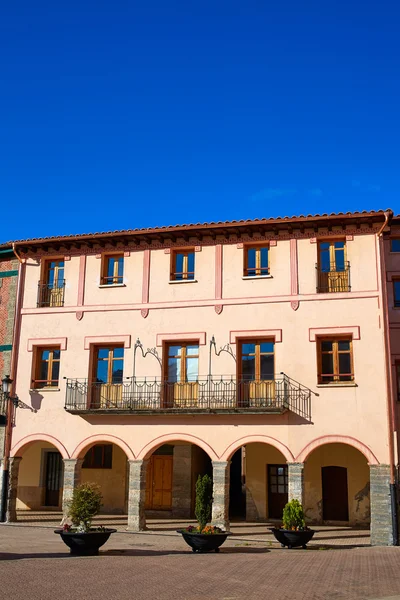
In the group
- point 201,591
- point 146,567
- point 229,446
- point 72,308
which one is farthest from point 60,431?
point 201,591

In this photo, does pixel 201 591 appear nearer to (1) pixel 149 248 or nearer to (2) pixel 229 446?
(2) pixel 229 446

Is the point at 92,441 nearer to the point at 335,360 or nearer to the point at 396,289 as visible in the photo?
the point at 335,360

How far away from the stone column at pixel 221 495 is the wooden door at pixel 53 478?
29.5 feet

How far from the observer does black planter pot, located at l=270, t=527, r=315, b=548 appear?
57.8ft

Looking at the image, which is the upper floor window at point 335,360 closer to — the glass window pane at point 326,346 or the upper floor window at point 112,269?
the glass window pane at point 326,346

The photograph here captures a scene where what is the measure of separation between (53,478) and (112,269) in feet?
31.4

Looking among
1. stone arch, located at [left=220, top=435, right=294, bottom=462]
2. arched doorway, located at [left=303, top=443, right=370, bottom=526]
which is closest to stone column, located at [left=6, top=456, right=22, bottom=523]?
stone arch, located at [left=220, top=435, right=294, bottom=462]

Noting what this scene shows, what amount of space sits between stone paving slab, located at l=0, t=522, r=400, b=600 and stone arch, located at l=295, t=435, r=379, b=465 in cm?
261

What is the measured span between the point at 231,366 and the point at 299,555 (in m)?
6.83

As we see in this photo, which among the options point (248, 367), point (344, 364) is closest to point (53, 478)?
point (248, 367)

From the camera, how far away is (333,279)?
2162 cm

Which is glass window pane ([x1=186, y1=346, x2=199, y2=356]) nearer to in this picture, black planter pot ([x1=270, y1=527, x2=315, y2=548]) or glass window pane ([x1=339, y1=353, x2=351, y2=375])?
glass window pane ([x1=339, y1=353, x2=351, y2=375])

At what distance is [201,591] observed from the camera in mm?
11250

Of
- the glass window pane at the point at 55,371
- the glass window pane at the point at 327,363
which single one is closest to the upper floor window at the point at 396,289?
the glass window pane at the point at 327,363
